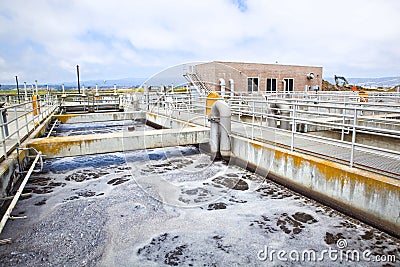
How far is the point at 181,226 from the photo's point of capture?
4.84 m

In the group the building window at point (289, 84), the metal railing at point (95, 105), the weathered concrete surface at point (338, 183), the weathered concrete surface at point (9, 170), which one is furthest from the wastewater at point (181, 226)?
the building window at point (289, 84)

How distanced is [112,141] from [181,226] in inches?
158

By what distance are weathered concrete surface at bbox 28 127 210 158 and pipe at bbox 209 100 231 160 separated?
22.5 inches


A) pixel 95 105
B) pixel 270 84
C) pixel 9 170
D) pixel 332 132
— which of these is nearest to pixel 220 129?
pixel 332 132

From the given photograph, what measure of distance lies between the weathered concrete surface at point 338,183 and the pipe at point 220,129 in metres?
1.26

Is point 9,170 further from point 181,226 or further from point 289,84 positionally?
point 289,84

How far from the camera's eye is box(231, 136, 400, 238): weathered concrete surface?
4188mm

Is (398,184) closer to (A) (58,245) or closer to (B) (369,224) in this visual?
(B) (369,224)

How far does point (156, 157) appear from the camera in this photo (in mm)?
9516

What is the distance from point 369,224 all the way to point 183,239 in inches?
116

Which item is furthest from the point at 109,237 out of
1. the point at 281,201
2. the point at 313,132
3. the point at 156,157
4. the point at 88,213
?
the point at 313,132

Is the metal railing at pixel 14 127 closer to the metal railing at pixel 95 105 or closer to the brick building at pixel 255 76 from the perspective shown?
the metal railing at pixel 95 105

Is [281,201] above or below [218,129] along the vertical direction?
below

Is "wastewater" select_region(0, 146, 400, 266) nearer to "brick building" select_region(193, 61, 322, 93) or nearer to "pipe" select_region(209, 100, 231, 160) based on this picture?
"pipe" select_region(209, 100, 231, 160)
